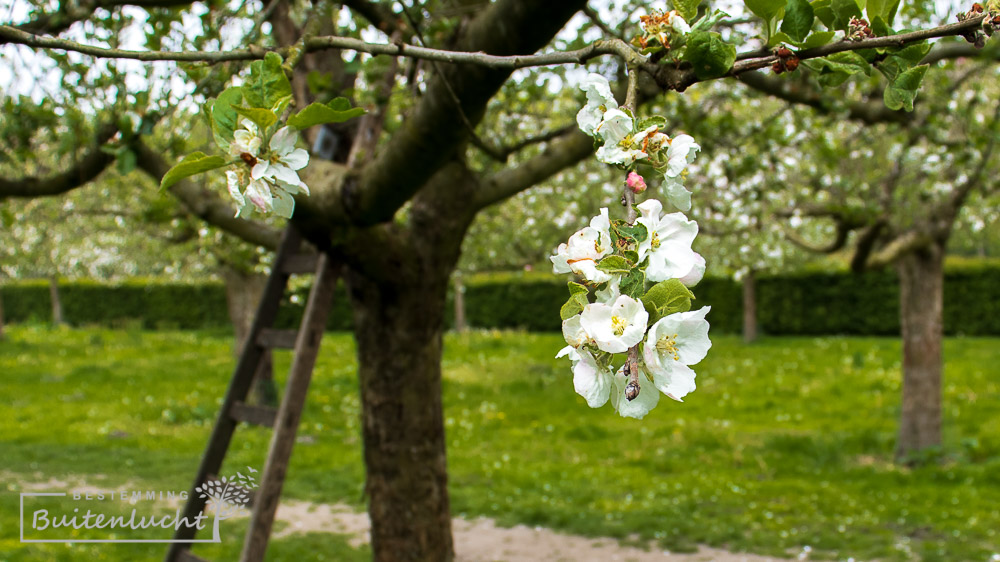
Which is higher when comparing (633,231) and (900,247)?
(900,247)

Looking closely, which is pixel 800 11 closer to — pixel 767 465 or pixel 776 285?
pixel 767 465

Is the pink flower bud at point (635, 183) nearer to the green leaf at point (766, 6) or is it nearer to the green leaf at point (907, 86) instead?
the green leaf at point (766, 6)

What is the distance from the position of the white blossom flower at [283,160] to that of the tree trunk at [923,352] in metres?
7.89

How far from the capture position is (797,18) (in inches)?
47.0

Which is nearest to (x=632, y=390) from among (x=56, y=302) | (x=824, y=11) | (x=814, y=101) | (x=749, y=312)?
(x=824, y=11)

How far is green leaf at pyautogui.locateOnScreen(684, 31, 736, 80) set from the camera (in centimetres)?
109

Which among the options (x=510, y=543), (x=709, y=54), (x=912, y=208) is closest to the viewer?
(x=709, y=54)

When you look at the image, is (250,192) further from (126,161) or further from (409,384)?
(409,384)

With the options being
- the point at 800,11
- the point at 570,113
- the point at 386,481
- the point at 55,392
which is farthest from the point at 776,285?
the point at 800,11

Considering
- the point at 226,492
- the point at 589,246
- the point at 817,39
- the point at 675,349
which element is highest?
the point at 817,39

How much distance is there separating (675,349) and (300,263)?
3.34 meters

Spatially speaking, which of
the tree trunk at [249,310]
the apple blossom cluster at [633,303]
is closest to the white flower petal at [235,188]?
the apple blossom cluster at [633,303]

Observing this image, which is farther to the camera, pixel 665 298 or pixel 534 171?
pixel 534 171

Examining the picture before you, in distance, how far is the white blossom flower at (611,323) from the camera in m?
0.89
